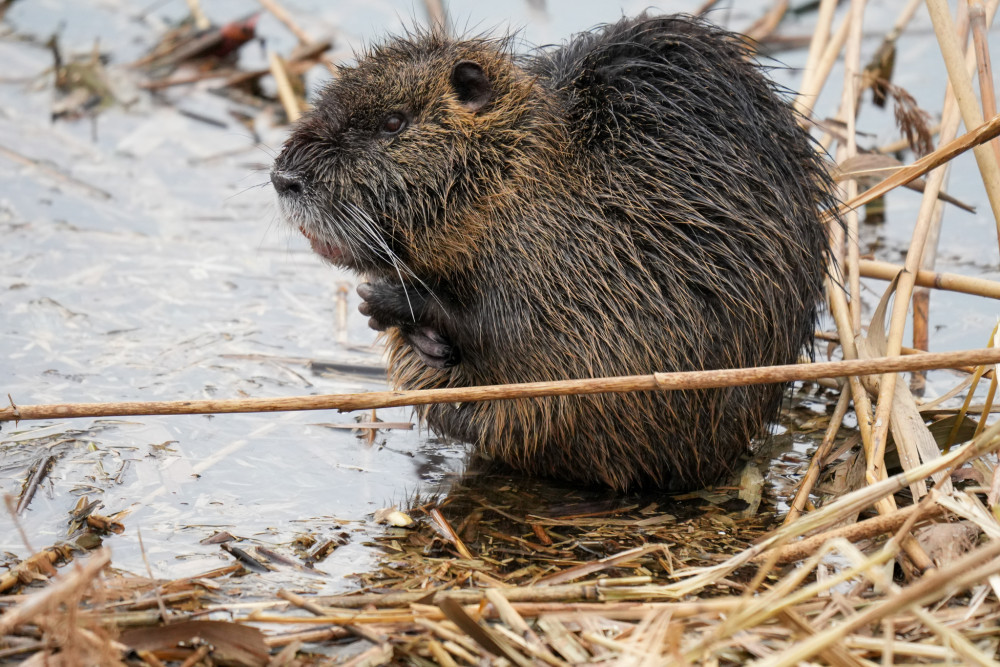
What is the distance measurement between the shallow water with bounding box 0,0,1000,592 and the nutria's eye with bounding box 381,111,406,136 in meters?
0.43

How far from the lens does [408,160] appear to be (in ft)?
9.80

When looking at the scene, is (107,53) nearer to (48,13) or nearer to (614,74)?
(48,13)

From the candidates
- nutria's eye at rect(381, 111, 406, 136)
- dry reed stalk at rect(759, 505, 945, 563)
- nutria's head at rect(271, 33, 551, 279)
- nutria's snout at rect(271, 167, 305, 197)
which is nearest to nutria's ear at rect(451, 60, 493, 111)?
nutria's head at rect(271, 33, 551, 279)

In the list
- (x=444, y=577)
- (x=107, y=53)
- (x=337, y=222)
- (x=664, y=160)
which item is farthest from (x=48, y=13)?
(x=444, y=577)

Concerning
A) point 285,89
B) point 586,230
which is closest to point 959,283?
point 586,230

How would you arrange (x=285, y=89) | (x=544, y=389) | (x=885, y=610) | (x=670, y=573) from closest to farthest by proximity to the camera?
(x=885, y=610) → (x=544, y=389) → (x=670, y=573) → (x=285, y=89)

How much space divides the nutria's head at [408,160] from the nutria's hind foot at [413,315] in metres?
0.06

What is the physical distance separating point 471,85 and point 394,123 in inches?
9.5

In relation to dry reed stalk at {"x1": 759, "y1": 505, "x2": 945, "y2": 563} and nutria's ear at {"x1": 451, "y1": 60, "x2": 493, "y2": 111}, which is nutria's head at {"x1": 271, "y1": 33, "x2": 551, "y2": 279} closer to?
nutria's ear at {"x1": 451, "y1": 60, "x2": 493, "y2": 111}

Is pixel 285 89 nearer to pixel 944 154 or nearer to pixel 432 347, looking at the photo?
pixel 432 347

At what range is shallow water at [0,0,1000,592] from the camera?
281 cm

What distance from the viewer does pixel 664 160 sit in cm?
301

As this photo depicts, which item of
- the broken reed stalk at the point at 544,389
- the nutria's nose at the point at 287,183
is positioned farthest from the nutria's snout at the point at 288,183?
the broken reed stalk at the point at 544,389

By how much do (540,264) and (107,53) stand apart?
453cm
